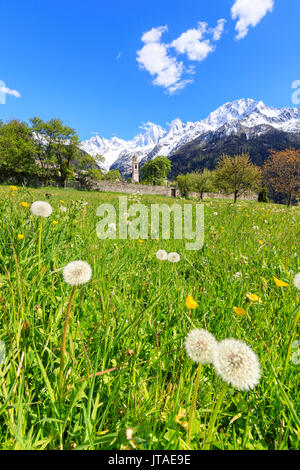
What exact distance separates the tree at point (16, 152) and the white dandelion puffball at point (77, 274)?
4182cm

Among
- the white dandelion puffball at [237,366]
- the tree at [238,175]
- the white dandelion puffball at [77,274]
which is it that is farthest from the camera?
the tree at [238,175]

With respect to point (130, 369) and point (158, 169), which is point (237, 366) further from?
point (158, 169)

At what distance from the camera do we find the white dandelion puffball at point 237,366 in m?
0.62

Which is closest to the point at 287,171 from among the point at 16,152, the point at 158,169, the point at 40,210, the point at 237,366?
the point at 40,210

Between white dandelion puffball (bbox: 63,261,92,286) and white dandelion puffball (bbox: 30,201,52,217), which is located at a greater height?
white dandelion puffball (bbox: 30,201,52,217)

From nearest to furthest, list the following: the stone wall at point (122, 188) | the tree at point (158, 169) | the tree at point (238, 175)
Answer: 1. the tree at point (238, 175)
2. the stone wall at point (122, 188)
3. the tree at point (158, 169)

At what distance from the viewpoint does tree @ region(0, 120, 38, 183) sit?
35000 millimetres

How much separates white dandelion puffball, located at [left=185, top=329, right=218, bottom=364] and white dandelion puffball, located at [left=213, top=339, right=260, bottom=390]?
2 cm

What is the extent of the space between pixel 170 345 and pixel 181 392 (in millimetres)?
248

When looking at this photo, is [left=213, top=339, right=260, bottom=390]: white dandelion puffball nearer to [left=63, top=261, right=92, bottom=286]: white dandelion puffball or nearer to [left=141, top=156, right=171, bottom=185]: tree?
[left=63, top=261, right=92, bottom=286]: white dandelion puffball

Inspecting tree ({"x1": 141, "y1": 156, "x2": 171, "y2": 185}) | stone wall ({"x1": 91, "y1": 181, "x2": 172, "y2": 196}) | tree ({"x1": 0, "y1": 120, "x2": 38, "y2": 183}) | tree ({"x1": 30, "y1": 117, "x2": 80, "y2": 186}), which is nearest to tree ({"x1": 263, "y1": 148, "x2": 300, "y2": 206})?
stone wall ({"x1": 91, "y1": 181, "x2": 172, "y2": 196})

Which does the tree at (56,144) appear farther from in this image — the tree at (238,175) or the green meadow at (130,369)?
the green meadow at (130,369)

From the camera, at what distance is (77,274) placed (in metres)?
0.85

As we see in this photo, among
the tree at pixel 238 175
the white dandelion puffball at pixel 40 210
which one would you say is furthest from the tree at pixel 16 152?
the white dandelion puffball at pixel 40 210
